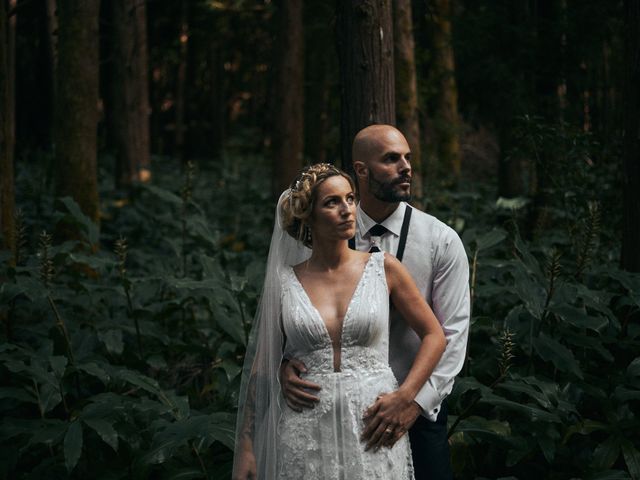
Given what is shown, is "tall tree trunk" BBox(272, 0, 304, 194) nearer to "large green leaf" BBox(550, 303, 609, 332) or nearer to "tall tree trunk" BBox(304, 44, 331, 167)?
"tall tree trunk" BBox(304, 44, 331, 167)

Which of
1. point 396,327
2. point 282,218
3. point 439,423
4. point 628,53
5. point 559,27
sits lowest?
point 439,423

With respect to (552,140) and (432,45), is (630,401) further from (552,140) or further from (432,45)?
(432,45)

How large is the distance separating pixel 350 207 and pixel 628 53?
3.14 meters

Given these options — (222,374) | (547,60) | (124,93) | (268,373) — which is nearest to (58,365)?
(222,374)

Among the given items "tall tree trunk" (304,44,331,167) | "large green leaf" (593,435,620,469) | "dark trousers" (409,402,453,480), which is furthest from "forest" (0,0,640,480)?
"tall tree trunk" (304,44,331,167)

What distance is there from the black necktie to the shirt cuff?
617mm

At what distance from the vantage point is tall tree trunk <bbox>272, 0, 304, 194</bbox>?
443 inches

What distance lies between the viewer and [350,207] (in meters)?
3.12

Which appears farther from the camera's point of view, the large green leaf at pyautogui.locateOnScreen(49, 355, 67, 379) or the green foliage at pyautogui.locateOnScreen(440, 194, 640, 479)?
the large green leaf at pyautogui.locateOnScreen(49, 355, 67, 379)

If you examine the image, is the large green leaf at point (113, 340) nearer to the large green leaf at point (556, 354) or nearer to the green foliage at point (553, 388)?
the green foliage at point (553, 388)

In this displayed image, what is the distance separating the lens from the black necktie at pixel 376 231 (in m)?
3.43

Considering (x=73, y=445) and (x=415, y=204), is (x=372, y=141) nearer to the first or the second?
(x=73, y=445)

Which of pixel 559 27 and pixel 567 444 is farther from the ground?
pixel 559 27

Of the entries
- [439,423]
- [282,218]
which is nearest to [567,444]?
[439,423]
